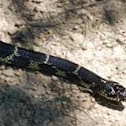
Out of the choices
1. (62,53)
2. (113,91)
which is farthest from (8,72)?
(113,91)

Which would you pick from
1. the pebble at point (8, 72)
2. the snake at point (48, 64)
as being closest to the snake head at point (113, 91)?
the snake at point (48, 64)

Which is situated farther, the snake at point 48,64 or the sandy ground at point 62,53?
the snake at point 48,64

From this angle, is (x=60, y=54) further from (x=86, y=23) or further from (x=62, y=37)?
(x=86, y=23)

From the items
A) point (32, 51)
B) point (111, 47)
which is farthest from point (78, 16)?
point (32, 51)

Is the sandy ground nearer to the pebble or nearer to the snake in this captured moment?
the pebble

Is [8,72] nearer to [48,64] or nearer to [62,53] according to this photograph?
[48,64]

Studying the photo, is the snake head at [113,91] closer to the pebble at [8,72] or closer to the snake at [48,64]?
the snake at [48,64]
